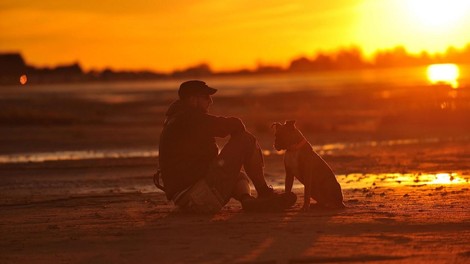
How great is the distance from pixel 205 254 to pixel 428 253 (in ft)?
6.03

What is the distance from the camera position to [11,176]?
1623 cm

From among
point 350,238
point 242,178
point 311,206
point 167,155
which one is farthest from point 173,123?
point 350,238

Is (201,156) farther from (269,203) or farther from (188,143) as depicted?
(269,203)

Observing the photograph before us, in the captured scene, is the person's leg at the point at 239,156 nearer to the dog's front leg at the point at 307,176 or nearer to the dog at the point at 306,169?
the dog at the point at 306,169

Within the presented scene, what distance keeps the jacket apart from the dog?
0.52m

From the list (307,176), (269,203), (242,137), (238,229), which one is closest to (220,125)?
(242,137)

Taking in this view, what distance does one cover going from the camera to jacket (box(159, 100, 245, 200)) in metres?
9.95

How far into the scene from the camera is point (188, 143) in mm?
10031

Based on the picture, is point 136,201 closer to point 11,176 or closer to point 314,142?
point 11,176

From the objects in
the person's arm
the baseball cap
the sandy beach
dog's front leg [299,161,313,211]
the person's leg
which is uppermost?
the baseball cap

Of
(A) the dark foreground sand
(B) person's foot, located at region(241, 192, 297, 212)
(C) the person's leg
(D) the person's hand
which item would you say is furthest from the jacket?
(D) the person's hand

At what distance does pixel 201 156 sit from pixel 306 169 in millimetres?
1143

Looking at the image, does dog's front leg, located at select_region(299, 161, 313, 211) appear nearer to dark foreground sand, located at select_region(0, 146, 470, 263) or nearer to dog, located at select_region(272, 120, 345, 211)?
dog, located at select_region(272, 120, 345, 211)

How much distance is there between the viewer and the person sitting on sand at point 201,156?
9.98 metres
